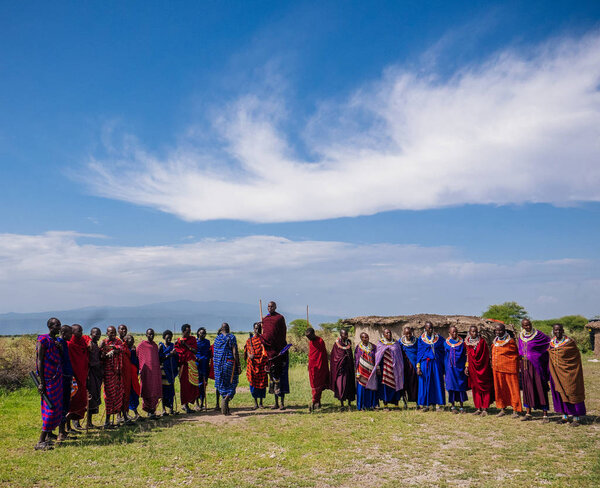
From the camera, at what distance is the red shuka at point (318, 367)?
12141 mm

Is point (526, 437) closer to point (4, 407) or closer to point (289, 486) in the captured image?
point (289, 486)

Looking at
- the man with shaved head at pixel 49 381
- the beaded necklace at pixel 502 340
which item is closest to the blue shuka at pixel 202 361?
the man with shaved head at pixel 49 381

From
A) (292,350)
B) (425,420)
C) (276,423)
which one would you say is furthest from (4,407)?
(292,350)

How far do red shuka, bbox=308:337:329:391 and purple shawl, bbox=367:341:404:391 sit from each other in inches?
49.1

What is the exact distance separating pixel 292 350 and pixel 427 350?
17684 millimetres

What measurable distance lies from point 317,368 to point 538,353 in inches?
211

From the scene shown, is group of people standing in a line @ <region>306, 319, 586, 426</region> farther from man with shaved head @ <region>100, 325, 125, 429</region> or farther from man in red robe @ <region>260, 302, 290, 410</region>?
man with shaved head @ <region>100, 325, 125, 429</region>

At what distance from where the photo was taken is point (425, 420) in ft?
33.9

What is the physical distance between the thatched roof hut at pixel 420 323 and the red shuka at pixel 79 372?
11.7m

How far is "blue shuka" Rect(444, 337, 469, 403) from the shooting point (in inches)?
443

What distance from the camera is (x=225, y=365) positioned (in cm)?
1155

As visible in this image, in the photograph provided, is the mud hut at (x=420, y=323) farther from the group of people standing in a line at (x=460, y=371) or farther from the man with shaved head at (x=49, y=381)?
the man with shaved head at (x=49, y=381)

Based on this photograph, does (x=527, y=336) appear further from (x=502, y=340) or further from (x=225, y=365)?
(x=225, y=365)

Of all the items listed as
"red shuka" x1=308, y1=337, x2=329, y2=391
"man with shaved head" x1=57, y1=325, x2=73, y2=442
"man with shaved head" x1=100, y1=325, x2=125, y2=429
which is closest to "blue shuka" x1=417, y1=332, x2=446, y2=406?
"red shuka" x1=308, y1=337, x2=329, y2=391
